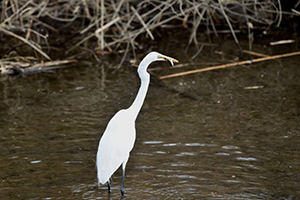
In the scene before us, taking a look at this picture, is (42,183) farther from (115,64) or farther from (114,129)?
(115,64)

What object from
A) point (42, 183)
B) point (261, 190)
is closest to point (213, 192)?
point (261, 190)

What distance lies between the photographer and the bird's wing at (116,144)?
13.4ft

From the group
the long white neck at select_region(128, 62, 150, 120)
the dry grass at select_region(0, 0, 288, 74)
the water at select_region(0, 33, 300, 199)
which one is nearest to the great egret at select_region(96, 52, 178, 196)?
the long white neck at select_region(128, 62, 150, 120)

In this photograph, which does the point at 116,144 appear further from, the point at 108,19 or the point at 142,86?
the point at 108,19

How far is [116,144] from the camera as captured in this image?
4.12 meters

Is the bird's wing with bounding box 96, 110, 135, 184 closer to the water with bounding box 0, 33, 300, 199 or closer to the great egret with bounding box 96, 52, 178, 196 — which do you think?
the great egret with bounding box 96, 52, 178, 196

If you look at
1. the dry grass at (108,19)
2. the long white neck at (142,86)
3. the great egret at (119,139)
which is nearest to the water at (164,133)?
the great egret at (119,139)

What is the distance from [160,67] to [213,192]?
400 centimetres

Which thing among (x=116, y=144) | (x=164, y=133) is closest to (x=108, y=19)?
(x=164, y=133)

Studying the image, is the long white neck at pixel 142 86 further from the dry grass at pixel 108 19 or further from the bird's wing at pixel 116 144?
the dry grass at pixel 108 19

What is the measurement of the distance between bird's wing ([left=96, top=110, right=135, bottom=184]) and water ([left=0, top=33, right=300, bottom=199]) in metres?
0.26

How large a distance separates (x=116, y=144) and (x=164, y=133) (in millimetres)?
1423

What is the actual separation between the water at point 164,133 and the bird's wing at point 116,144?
0.26m

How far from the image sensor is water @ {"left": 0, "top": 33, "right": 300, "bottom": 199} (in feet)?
13.9
